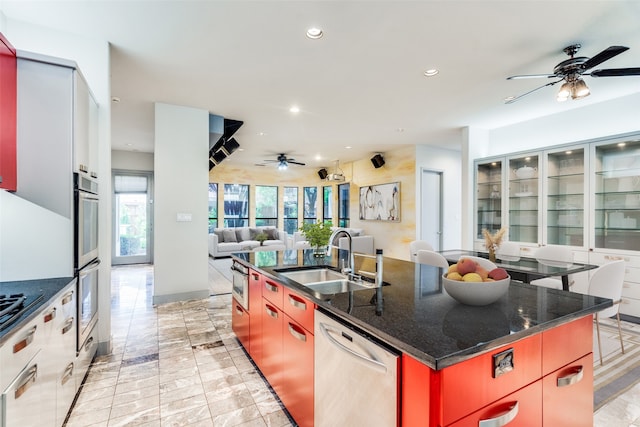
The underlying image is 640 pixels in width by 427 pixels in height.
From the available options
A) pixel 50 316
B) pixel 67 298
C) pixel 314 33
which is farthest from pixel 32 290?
pixel 314 33

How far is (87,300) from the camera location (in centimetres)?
227

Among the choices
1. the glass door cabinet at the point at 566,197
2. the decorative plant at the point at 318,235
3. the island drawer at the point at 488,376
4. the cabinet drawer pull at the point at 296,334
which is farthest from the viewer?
the glass door cabinet at the point at 566,197

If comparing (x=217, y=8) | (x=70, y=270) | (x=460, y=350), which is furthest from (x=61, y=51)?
(x=460, y=350)

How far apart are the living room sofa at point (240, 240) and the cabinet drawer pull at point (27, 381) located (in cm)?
649

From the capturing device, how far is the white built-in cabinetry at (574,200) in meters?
3.57

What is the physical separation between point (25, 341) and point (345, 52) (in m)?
2.93

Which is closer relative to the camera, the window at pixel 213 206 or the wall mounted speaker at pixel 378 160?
the wall mounted speaker at pixel 378 160

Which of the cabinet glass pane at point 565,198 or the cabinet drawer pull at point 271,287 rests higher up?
the cabinet glass pane at point 565,198

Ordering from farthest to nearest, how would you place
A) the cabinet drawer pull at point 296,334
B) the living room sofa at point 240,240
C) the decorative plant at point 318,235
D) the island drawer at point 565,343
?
the living room sofa at point 240,240 < the decorative plant at point 318,235 < the cabinet drawer pull at point 296,334 < the island drawer at point 565,343

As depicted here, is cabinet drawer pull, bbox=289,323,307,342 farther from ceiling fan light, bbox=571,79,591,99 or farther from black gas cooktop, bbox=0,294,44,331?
ceiling fan light, bbox=571,79,591,99

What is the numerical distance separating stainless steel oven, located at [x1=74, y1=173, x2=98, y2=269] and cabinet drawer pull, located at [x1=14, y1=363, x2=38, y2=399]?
853mm

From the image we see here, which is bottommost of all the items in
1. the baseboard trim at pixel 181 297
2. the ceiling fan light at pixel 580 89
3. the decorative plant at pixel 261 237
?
the baseboard trim at pixel 181 297

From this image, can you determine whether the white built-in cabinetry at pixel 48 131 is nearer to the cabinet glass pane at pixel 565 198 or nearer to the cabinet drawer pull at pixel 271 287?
the cabinet drawer pull at pixel 271 287

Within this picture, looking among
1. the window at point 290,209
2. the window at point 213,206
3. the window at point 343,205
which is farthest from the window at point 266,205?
the window at point 343,205
